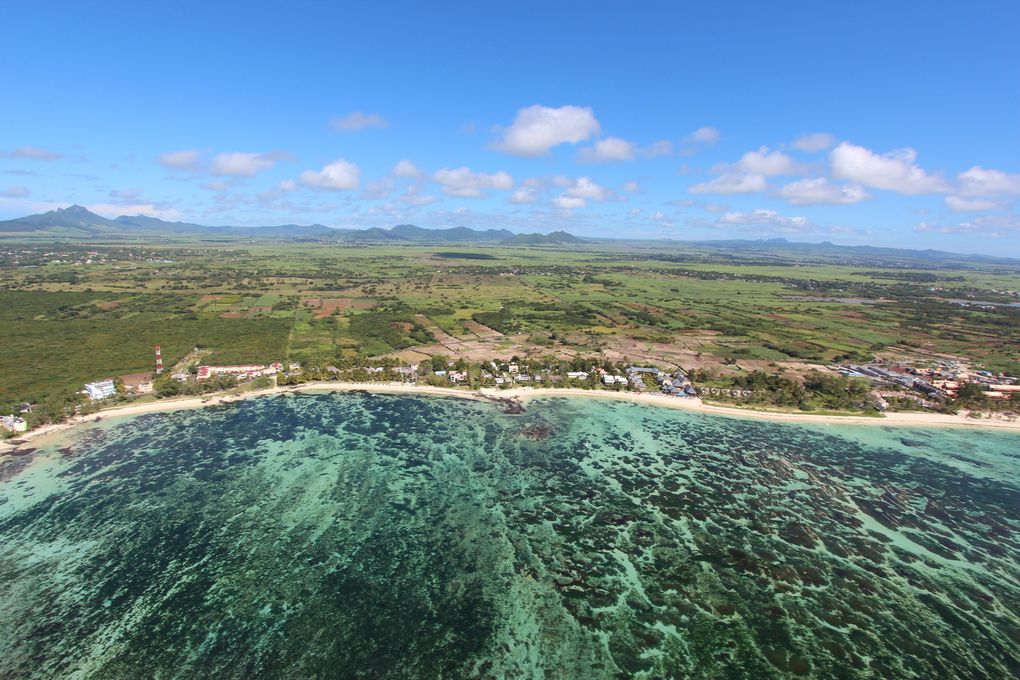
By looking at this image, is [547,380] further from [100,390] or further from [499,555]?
[100,390]

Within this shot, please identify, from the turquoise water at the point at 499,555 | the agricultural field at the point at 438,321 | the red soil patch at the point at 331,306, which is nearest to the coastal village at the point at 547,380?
the agricultural field at the point at 438,321

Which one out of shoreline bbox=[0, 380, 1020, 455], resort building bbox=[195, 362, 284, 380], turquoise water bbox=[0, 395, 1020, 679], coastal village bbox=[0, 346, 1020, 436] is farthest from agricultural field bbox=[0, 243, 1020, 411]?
turquoise water bbox=[0, 395, 1020, 679]

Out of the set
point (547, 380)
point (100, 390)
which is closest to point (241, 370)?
point (100, 390)

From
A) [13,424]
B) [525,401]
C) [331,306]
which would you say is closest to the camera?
[13,424]

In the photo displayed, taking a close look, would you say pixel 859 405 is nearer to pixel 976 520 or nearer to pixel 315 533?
pixel 976 520

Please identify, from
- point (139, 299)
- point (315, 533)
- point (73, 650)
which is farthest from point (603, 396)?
point (139, 299)

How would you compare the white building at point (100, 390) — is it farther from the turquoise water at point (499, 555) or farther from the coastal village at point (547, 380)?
the turquoise water at point (499, 555)
